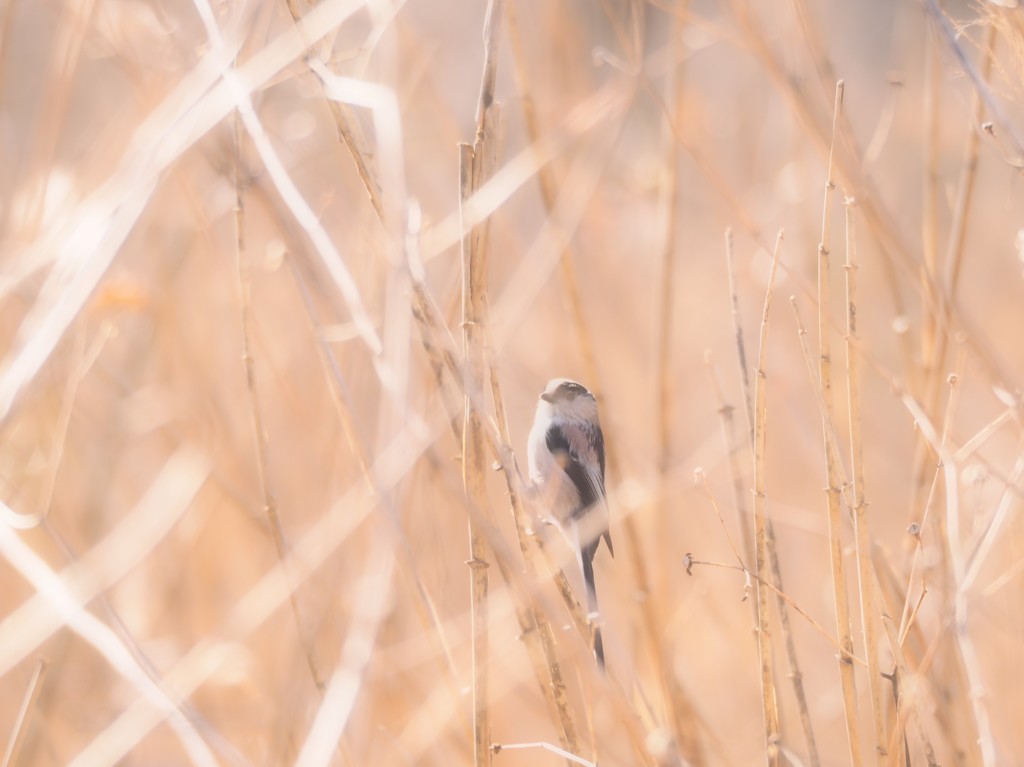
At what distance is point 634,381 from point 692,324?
57 cm

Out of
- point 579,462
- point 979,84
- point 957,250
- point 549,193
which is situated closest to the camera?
point 979,84

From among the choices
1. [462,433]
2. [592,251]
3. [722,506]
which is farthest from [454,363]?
[722,506]

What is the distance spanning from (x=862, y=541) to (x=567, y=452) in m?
0.66

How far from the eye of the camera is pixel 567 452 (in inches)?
53.3

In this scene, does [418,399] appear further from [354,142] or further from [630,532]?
[354,142]

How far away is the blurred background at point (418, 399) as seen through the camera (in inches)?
26.8

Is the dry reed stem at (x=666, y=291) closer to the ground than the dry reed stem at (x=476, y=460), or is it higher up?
higher up

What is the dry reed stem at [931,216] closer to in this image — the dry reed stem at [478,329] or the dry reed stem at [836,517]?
the dry reed stem at [836,517]

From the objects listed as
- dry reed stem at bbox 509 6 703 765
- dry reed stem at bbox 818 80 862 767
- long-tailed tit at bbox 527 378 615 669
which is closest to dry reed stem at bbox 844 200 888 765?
dry reed stem at bbox 818 80 862 767

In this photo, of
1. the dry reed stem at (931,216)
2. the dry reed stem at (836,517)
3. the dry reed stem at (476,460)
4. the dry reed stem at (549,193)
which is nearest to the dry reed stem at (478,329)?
the dry reed stem at (476,460)

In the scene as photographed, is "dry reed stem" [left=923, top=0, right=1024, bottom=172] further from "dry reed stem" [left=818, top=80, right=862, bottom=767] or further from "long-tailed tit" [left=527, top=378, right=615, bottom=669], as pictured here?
"long-tailed tit" [left=527, top=378, right=615, bottom=669]

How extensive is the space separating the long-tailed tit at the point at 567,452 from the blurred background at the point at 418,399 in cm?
6

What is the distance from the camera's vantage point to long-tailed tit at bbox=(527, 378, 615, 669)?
4.39ft

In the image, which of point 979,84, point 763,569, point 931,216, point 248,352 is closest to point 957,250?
point 931,216
